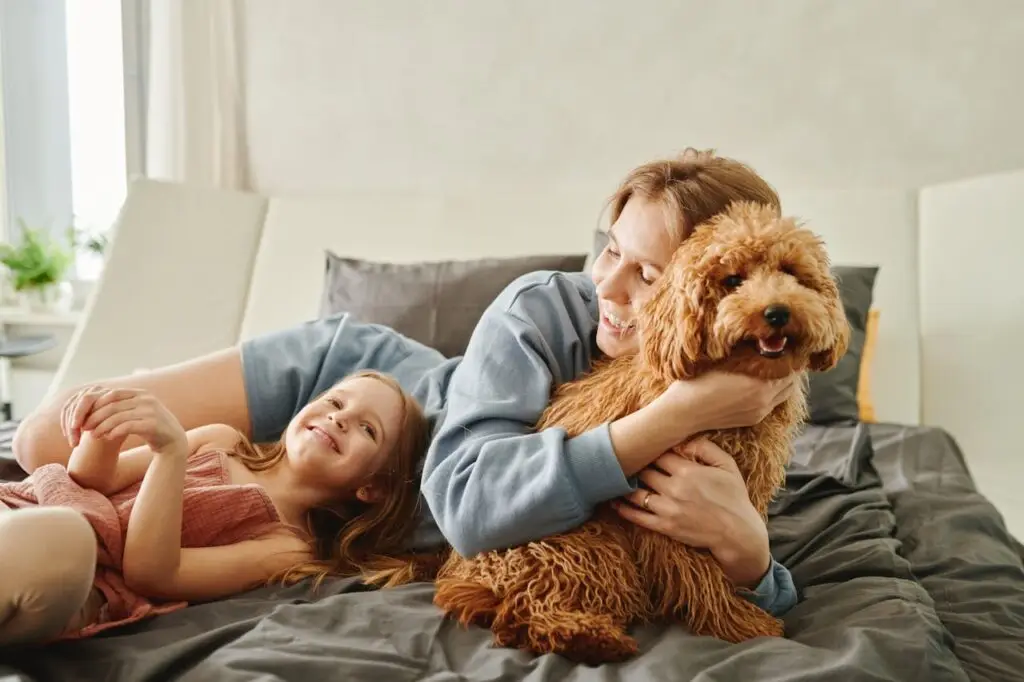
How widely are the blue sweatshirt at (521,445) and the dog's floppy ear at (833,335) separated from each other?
0.23m

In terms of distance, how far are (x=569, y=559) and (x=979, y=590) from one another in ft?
2.06

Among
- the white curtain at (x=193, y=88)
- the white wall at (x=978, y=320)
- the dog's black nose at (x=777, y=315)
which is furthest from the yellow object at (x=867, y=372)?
the white curtain at (x=193, y=88)

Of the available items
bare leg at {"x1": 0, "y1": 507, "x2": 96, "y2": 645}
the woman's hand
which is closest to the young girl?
bare leg at {"x1": 0, "y1": 507, "x2": 96, "y2": 645}

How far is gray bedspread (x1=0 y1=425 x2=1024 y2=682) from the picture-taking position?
2.84ft

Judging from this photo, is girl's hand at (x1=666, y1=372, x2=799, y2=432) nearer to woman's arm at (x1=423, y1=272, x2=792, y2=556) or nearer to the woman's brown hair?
woman's arm at (x1=423, y1=272, x2=792, y2=556)

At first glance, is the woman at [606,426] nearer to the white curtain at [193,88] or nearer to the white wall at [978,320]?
the white wall at [978,320]

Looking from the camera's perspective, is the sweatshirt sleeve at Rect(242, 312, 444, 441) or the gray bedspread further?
the sweatshirt sleeve at Rect(242, 312, 444, 441)

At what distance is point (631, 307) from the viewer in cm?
101

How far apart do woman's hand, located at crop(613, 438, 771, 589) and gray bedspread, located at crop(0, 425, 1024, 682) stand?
0.10 metres

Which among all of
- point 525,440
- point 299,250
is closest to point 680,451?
point 525,440

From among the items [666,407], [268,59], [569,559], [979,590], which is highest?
[268,59]

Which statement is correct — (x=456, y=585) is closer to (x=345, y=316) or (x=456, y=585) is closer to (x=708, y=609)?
(x=708, y=609)

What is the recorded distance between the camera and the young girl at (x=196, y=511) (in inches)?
34.6

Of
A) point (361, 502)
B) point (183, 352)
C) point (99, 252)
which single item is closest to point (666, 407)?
point (361, 502)
